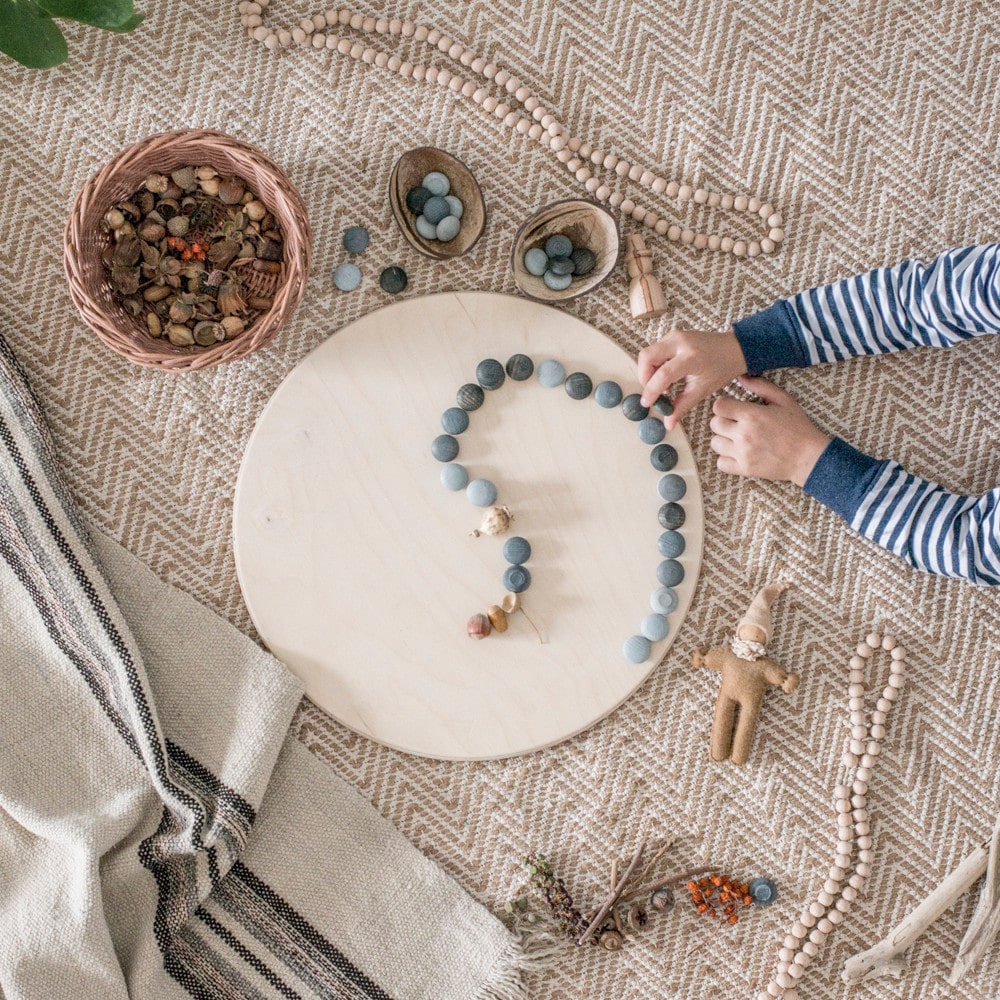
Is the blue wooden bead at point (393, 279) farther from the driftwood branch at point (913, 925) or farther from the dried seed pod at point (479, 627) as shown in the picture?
the driftwood branch at point (913, 925)

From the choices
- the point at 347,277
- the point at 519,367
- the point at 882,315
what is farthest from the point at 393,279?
the point at 882,315

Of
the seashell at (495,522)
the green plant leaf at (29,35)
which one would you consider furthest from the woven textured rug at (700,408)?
the seashell at (495,522)

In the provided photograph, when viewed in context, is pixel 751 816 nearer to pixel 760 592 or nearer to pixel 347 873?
pixel 760 592

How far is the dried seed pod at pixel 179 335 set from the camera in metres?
0.89

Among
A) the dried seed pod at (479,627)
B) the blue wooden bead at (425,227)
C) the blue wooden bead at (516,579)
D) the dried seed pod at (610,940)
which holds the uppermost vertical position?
the blue wooden bead at (425,227)

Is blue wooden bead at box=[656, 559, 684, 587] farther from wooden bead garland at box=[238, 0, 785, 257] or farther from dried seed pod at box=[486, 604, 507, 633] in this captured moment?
wooden bead garland at box=[238, 0, 785, 257]

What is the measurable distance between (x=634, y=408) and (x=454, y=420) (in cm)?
18

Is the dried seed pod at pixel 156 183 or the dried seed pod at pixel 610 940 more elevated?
the dried seed pod at pixel 156 183

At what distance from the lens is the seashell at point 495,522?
0.93 meters

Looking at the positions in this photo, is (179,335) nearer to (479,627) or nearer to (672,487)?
(479,627)

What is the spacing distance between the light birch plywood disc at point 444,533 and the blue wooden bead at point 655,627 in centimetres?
1

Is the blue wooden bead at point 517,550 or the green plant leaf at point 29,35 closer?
the green plant leaf at point 29,35

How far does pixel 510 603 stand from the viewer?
944mm

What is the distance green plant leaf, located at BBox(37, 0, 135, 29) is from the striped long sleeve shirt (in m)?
0.63
